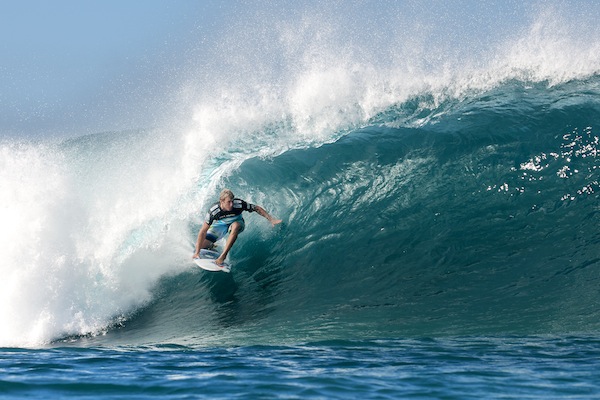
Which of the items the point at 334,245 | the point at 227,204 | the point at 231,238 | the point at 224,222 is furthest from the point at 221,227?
the point at 334,245

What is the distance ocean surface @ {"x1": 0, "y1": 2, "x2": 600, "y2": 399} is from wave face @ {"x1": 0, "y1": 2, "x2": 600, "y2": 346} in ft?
0.11

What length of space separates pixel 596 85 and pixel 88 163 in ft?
33.6

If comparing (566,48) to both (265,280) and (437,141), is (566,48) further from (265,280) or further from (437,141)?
(265,280)

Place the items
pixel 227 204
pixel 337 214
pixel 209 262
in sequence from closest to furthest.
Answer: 1. pixel 227 204
2. pixel 209 262
3. pixel 337 214

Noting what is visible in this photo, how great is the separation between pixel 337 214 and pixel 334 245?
79 cm

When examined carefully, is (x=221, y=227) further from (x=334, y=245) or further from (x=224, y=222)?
(x=334, y=245)

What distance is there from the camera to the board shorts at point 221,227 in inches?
395

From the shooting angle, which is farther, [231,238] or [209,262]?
[209,262]

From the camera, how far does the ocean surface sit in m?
6.14

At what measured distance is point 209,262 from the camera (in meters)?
10.0

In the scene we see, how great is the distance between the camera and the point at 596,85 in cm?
1330

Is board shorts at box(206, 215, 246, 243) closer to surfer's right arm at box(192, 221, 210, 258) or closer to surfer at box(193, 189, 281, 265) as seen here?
surfer at box(193, 189, 281, 265)

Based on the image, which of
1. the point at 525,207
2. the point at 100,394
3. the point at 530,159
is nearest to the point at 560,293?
the point at 525,207

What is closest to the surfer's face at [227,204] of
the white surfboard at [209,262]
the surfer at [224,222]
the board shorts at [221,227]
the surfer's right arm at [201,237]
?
the surfer at [224,222]
